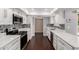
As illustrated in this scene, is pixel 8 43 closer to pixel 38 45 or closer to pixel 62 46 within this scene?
pixel 62 46

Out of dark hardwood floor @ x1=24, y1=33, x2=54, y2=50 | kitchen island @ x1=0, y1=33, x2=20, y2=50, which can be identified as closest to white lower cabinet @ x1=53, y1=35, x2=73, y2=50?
dark hardwood floor @ x1=24, y1=33, x2=54, y2=50

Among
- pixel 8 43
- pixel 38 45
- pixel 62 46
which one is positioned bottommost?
pixel 38 45

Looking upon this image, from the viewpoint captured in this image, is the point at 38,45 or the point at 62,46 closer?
the point at 62,46

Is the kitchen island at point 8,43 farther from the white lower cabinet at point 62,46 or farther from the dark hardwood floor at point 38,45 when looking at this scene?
the white lower cabinet at point 62,46

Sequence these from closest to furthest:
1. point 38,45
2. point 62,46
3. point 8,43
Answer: point 8,43, point 62,46, point 38,45

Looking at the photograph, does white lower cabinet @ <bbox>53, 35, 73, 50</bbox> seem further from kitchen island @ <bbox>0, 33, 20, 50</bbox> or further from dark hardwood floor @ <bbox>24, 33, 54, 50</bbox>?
kitchen island @ <bbox>0, 33, 20, 50</bbox>

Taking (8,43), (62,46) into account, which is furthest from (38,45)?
(8,43)
